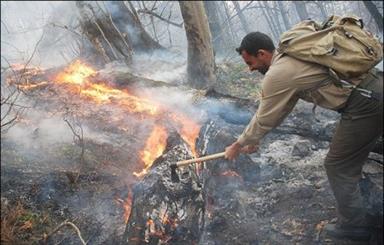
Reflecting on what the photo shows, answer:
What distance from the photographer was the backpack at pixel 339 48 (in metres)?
3.12

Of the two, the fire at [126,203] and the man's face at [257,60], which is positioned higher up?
the man's face at [257,60]

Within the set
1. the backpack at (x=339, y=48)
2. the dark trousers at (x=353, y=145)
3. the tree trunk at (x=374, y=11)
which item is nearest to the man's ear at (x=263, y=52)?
the backpack at (x=339, y=48)

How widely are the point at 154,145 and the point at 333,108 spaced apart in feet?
10.8

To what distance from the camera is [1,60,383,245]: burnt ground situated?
14.3ft

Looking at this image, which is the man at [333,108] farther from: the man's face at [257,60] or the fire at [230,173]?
the fire at [230,173]

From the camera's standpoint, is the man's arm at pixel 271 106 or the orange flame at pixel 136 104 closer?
the man's arm at pixel 271 106

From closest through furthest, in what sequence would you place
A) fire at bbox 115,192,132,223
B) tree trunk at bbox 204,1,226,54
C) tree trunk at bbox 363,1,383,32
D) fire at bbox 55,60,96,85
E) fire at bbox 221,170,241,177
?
fire at bbox 115,192,132,223, fire at bbox 221,170,241,177, tree trunk at bbox 363,1,383,32, fire at bbox 55,60,96,85, tree trunk at bbox 204,1,226,54

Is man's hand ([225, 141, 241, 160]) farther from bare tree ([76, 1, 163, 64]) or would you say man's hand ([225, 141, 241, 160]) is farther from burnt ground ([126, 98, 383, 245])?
bare tree ([76, 1, 163, 64])

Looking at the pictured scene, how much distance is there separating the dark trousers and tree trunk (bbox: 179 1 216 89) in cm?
519

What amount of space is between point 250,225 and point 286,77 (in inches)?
82.0

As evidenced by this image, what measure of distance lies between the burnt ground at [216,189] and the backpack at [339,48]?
1838mm

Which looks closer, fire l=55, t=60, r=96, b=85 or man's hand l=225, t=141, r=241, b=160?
man's hand l=225, t=141, r=241, b=160

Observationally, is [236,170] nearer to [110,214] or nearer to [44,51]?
[110,214]

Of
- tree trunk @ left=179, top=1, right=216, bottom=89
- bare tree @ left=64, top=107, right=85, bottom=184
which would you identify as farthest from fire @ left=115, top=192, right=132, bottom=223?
tree trunk @ left=179, top=1, right=216, bottom=89
